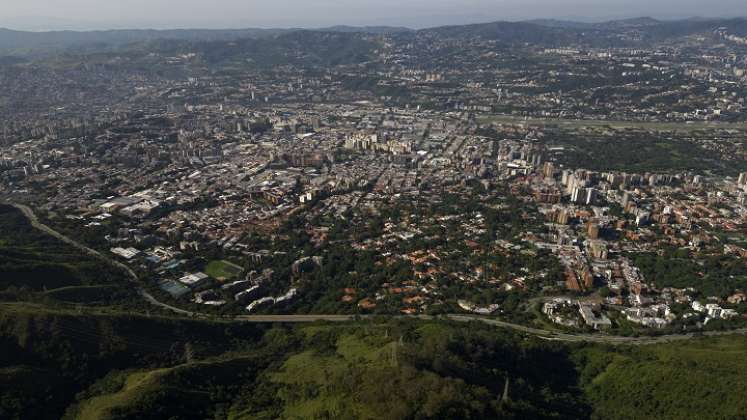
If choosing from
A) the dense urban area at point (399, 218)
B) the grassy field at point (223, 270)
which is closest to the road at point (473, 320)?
the dense urban area at point (399, 218)

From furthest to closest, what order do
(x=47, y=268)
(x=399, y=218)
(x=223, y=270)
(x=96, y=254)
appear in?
(x=399, y=218)
(x=96, y=254)
(x=223, y=270)
(x=47, y=268)

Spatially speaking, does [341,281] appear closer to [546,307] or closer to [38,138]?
[546,307]

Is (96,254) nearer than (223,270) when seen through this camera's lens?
No

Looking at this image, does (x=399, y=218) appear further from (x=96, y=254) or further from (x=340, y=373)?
(x=96, y=254)

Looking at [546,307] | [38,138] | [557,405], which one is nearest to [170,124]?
[38,138]

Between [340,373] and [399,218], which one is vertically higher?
[399,218]

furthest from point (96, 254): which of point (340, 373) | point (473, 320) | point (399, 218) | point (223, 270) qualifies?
point (473, 320)

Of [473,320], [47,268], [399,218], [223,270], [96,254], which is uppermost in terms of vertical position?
[47,268]
